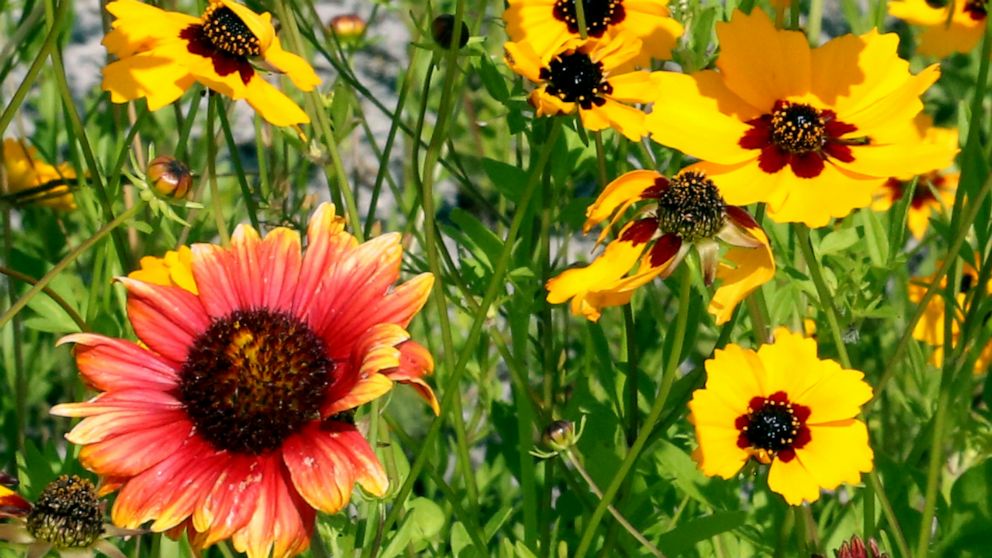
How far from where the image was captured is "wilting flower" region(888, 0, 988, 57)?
160cm

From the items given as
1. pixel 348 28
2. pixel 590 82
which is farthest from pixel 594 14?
pixel 348 28

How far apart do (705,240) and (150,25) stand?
0.48 metres

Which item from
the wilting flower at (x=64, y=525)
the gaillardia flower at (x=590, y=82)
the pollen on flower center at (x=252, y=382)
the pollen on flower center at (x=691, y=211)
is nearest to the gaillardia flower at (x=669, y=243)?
the pollen on flower center at (x=691, y=211)

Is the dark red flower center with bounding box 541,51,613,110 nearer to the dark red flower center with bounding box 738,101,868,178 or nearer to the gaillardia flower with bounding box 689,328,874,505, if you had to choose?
the dark red flower center with bounding box 738,101,868,178

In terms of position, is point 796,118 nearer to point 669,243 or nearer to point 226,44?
point 669,243

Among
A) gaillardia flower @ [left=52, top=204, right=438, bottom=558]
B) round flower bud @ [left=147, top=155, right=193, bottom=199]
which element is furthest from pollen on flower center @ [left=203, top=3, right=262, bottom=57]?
gaillardia flower @ [left=52, top=204, right=438, bottom=558]

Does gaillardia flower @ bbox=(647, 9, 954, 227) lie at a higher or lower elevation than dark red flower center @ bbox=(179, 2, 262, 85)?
higher

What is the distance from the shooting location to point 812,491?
1.07 m

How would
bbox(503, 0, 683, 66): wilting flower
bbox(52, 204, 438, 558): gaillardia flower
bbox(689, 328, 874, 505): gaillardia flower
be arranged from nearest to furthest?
bbox(52, 204, 438, 558): gaillardia flower
bbox(689, 328, 874, 505): gaillardia flower
bbox(503, 0, 683, 66): wilting flower

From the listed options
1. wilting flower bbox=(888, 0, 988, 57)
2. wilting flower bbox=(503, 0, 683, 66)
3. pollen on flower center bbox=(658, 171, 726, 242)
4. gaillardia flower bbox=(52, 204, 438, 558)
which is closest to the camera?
gaillardia flower bbox=(52, 204, 438, 558)

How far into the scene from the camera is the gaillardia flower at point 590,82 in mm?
1123

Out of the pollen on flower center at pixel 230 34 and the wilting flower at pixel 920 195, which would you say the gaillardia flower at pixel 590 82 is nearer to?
the pollen on flower center at pixel 230 34

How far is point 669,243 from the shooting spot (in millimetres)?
998

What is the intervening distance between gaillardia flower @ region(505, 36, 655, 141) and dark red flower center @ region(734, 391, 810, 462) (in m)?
0.24
